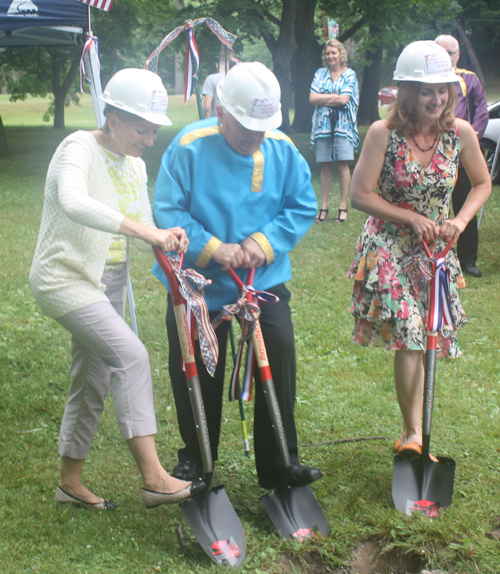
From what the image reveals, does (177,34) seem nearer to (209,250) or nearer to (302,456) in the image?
(209,250)

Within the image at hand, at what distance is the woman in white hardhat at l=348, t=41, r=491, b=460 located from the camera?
9.94 ft

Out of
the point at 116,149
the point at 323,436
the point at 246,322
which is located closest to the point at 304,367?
the point at 323,436

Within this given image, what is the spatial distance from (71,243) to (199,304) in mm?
596

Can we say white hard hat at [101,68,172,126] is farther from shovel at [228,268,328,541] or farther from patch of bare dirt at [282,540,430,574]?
patch of bare dirt at [282,540,430,574]

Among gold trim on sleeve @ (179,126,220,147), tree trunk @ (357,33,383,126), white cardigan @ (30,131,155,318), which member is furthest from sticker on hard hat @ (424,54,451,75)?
tree trunk @ (357,33,383,126)

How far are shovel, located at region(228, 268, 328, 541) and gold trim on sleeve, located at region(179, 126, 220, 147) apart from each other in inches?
23.2

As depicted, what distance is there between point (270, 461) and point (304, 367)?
168 cm

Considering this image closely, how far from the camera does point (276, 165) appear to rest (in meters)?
2.92

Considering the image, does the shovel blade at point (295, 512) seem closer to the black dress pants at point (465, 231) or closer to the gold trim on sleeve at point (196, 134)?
the gold trim on sleeve at point (196, 134)

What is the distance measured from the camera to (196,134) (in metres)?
2.81

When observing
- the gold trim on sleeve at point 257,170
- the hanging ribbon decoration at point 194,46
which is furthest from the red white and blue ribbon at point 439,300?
the hanging ribbon decoration at point 194,46

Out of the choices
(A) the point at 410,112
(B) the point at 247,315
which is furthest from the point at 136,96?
(A) the point at 410,112

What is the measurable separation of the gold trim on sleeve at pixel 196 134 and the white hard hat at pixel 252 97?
0.57ft

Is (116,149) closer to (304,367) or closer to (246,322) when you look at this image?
(246,322)
